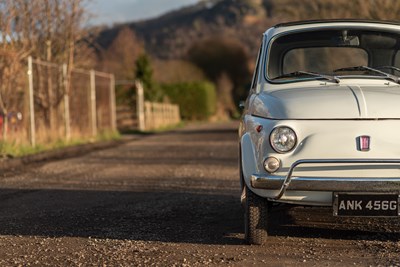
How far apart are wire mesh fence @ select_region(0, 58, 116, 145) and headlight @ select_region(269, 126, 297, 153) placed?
35.1 feet

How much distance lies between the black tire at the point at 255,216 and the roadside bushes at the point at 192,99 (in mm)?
51315

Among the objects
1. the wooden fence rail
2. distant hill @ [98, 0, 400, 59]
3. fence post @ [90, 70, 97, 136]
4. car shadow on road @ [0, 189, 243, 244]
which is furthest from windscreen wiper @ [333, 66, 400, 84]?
A: distant hill @ [98, 0, 400, 59]

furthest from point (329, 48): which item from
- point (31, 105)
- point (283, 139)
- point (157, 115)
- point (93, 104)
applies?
point (157, 115)

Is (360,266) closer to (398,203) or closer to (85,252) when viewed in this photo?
(398,203)

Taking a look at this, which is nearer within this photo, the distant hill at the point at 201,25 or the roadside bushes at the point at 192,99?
the roadside bushes at the point at 192,99

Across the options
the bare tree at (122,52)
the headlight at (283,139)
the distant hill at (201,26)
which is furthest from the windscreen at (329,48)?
the distant hill at (201,26)

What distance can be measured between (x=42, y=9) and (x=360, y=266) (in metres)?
16.4

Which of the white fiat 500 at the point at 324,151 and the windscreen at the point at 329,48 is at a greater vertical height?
the windscreen at the point at 329,48

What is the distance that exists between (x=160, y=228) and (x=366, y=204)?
6.81 feet

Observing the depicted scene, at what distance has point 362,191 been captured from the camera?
4980 millimetres

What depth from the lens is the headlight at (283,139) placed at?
200 inches

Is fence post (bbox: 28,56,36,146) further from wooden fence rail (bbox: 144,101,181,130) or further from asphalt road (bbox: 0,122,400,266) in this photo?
wooden fence rail (bbox: 144,101,181,130)

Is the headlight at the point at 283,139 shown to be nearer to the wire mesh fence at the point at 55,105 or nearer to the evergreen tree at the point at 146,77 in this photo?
the wire mesh fence at the point at 55,105

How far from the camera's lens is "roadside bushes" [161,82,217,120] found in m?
57.0
